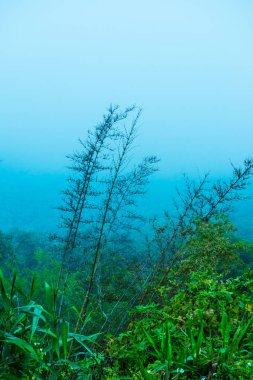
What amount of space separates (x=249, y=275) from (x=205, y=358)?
6.40 ft

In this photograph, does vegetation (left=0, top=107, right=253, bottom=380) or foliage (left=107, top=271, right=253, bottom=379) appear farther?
foliage (left=107, top=271, right=253, bottom=379)

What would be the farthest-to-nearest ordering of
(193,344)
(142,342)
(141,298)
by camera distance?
1. (141,298)
2. (142,342)
3. (193,344)

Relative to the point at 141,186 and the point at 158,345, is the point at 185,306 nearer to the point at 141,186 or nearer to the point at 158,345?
the point at 158,345

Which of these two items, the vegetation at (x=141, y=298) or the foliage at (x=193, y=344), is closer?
the vegetation at (x=141, y=298)

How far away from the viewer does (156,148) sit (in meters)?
160

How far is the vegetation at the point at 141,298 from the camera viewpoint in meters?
1.79

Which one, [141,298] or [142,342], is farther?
[141,298]

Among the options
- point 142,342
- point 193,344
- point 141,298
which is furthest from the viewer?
point 141,298

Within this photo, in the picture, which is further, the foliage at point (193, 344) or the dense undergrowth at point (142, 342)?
the foliage at point (193, 344)

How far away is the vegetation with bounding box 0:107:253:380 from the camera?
1795mm

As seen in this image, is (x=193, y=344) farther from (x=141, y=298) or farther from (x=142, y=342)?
(x=141, y=298)

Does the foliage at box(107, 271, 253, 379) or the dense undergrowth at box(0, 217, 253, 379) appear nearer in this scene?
the dense undergrowth at box(0, 217, 253, 379)

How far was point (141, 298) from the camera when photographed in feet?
17.2

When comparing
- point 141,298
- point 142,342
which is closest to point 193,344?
point 142,342
